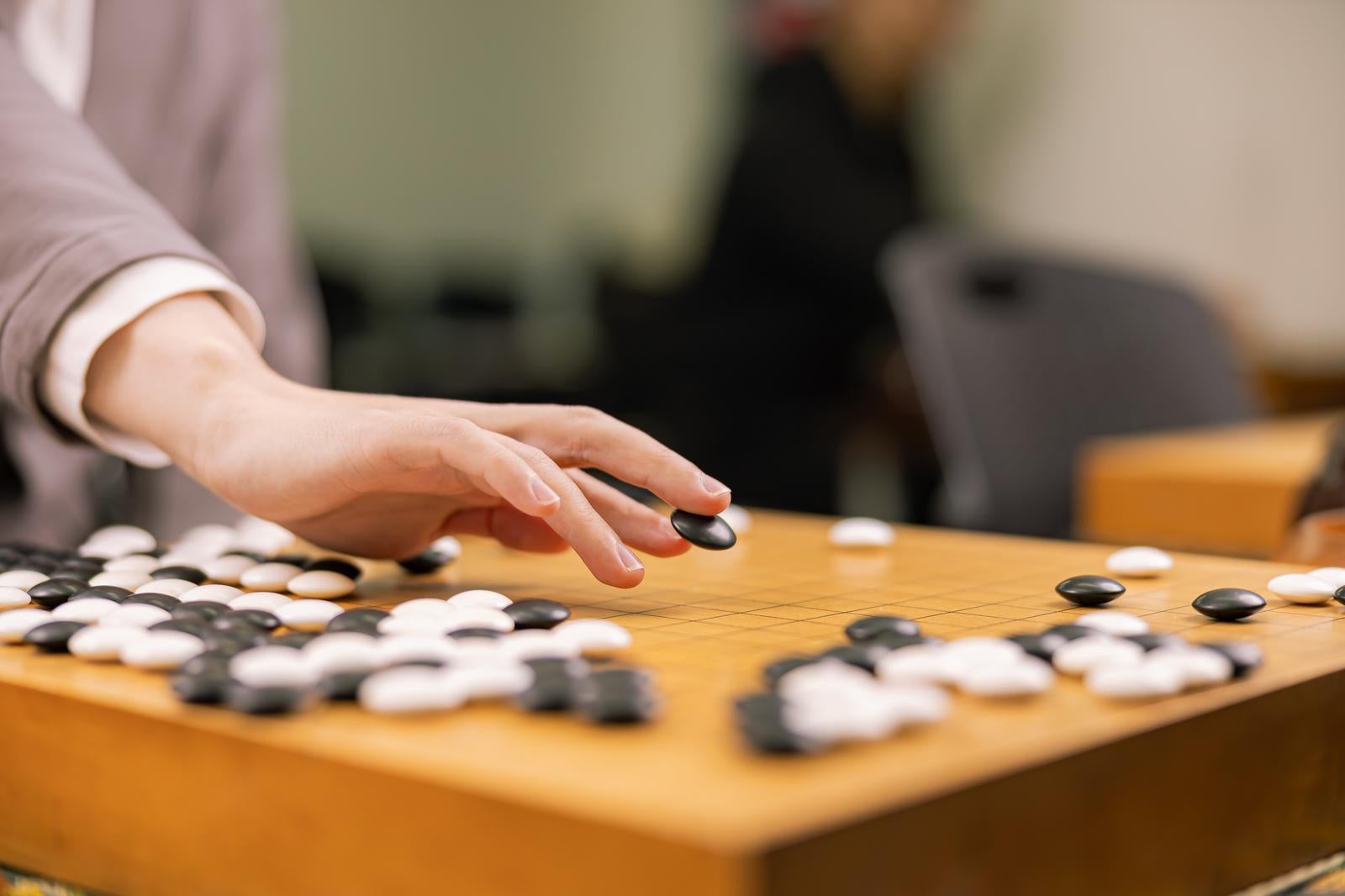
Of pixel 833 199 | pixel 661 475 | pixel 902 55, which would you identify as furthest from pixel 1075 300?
pixel 902 55

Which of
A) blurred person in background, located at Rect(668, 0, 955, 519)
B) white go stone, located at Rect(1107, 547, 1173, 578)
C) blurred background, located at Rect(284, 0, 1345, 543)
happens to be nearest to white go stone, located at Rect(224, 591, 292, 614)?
white go stone, located at Rect(1107, 547, 1173, 578)

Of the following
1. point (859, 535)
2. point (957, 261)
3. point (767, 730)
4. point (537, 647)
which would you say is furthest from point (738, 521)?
point (957, 261)

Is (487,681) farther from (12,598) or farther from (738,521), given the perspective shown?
(738,521)

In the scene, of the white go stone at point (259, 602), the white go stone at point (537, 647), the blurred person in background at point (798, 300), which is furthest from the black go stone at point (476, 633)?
the blurred person in background at point (798, 300)

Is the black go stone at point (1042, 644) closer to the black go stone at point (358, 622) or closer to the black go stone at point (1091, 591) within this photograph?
the black go stone at point (1091, 591)

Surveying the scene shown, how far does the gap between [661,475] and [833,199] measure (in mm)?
2611

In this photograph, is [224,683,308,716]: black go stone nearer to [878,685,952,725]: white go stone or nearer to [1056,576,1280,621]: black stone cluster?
[878,685,952,725]: white go stone

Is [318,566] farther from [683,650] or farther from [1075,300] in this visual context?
[1075,300]

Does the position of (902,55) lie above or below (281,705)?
above

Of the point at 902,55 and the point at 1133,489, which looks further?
the point at 902,55

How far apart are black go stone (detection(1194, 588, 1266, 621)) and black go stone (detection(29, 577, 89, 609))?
19.9 inches

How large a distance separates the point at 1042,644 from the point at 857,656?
7 centimetres

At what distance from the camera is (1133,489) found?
4.17 feet

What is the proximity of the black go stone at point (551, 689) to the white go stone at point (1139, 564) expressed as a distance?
375 millimetres
